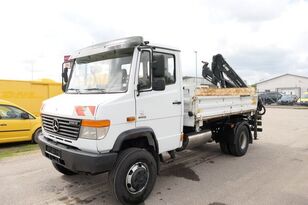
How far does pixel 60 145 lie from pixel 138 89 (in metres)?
1.63

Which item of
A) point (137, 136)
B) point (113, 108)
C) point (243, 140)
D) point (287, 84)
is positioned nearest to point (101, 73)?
point (113, 108)

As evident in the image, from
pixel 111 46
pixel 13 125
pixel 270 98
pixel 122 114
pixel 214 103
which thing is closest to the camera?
pixel 122 114

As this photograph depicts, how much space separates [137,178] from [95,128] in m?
1.13

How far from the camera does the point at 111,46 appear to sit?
4238mm

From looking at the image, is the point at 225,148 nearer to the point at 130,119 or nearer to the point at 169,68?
the point at 169,68

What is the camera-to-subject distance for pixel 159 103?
4453mm

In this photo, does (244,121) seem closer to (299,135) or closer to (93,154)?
(299,135)

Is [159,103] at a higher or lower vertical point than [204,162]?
higher

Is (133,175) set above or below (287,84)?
below

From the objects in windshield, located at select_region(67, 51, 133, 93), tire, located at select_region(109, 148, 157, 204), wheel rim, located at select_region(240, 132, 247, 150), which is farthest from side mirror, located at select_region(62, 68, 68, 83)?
wheel rim, located at select_region(240, 132, 247, 150)

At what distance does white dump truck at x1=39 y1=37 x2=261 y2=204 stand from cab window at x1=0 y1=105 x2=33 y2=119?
4088mm

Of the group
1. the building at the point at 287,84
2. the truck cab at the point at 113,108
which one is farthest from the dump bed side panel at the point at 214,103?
the building at the point at 287,84

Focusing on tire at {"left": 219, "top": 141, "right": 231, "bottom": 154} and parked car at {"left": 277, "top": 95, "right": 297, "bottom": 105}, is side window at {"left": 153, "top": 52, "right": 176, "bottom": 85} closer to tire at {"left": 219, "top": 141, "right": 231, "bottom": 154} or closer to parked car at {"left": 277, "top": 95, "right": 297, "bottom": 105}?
tire at {"left": 219, "top": 141, "right": 231, "bottom": 154}

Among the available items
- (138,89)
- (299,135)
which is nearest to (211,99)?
(138,89)
